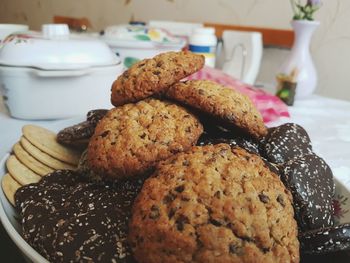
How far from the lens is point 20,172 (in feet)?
1.66

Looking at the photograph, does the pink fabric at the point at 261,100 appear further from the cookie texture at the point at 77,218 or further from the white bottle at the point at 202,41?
the cookie texture at the point at 77,218

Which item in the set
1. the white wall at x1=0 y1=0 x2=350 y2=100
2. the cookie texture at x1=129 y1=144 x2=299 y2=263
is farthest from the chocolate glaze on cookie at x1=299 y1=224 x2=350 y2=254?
the white wall at x1=0 y1=0 x2=350 y2=100

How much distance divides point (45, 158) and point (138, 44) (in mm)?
674

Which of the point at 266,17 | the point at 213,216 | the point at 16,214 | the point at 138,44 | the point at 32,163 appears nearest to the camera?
the point at 213,216

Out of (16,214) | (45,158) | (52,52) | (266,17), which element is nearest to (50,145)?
(45,158)

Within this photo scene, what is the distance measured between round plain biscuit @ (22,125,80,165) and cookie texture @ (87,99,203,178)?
0.11m

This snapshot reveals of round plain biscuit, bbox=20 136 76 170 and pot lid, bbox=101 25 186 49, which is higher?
pot lid, bbox=101 25 186 49

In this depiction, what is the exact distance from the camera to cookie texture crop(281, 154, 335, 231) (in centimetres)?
40

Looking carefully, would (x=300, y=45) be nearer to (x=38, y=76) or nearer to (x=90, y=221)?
(x=38, y=76)

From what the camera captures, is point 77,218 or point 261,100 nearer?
point 77,218

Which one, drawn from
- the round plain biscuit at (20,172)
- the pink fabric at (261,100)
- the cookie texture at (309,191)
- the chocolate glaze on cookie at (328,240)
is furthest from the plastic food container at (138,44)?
the chocolate glaze on cookie at (328,240)

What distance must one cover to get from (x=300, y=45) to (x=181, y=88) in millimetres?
929

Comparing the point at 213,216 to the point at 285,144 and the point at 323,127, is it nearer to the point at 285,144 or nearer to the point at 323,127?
the point at 285,144

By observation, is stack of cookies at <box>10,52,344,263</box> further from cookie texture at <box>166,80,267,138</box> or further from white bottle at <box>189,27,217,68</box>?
white bottle at <box>189,27,217,68</box>
